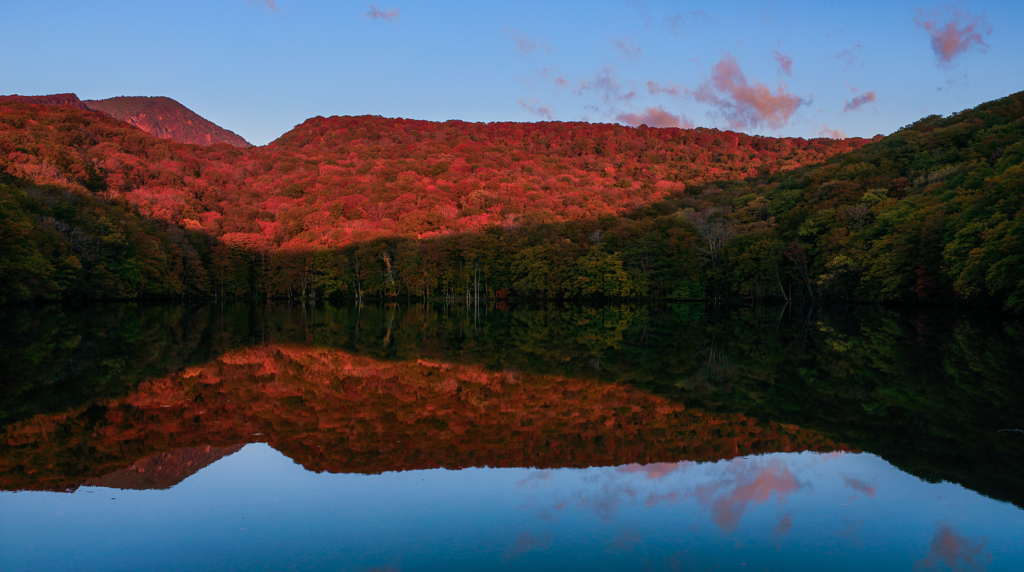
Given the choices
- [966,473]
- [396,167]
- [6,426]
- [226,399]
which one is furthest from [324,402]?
[396,167]

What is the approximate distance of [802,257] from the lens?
5775cm

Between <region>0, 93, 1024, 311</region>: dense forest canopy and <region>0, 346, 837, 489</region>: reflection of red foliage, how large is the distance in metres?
29.8

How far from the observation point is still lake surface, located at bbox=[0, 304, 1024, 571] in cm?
464

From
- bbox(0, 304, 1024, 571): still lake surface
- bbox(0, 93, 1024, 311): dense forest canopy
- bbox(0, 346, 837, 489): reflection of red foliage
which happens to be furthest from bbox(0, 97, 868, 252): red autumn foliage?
bbox(0, 304, 1024, 571): still lake surface

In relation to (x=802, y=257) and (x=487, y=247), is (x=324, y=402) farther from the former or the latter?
(x=487, y=247)

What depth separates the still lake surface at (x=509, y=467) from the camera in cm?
Result: 464

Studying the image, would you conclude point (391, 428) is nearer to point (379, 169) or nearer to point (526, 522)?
point (526, 522)

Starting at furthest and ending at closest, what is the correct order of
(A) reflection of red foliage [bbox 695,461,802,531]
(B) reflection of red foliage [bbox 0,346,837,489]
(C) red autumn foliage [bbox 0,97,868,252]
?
(C) red autumn foliage [bbox 0,97,868,252] → (B) reflection of red foliage [bbox 0,346,837,489] → (A) reflection of red foliage [bbox 695,461,802,531]

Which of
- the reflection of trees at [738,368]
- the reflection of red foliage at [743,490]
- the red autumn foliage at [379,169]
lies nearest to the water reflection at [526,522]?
the reflection of red foliage at [743,490]

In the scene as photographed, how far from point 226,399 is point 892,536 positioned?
911 centimetres

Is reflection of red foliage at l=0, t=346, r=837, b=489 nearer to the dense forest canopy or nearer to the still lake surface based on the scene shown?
the still lake surface

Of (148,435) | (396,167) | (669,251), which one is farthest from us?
(396,167)

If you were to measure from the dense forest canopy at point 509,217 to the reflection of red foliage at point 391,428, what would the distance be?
29793 mm

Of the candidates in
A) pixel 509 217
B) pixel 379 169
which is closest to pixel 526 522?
pixel 509 217
